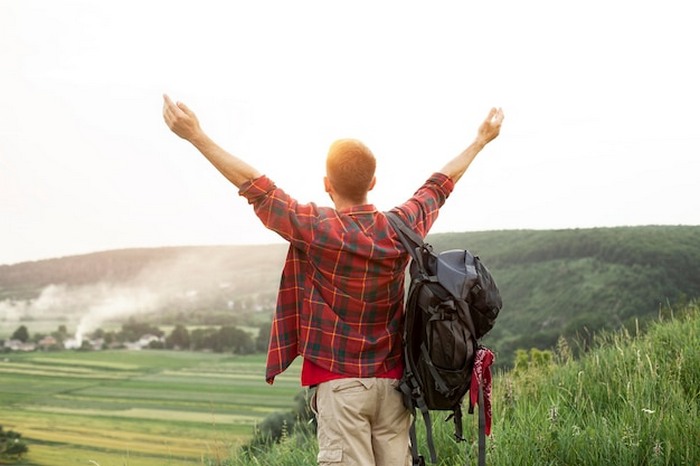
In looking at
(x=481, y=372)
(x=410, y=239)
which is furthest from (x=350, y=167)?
(x=481, y=372)

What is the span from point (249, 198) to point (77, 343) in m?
45.3

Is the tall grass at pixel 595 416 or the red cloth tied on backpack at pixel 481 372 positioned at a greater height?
the red cloth tied on backpack at pixel 481 372

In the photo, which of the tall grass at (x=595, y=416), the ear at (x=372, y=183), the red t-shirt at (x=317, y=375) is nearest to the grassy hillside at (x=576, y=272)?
the tall grass at (x=595, y=416)

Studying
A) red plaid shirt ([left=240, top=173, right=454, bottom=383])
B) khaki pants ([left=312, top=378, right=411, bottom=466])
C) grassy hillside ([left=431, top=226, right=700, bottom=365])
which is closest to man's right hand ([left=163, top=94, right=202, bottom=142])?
red plaid shirt ([left=240, top=173, right=454, bottom=383])

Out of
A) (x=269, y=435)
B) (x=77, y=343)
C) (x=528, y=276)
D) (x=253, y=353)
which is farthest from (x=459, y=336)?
(x=77, y=343)

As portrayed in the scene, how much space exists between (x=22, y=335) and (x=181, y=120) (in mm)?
43008

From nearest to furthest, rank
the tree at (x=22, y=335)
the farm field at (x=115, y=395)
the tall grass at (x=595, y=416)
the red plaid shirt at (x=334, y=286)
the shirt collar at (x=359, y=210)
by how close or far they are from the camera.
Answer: the red plaid shirt at (x=334, y=286) → the shirt collar at (x=359, y=210) → the tall grass at (x=595, y=416) → the farm field at (x=115, y=395) → the tree at (x=22, y=335)

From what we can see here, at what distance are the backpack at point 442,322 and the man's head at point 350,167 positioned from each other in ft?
0.80

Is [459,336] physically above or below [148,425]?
above

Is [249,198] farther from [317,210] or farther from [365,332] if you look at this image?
[365,332]

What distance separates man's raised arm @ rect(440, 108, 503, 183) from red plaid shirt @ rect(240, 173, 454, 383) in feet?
Result: 2.43

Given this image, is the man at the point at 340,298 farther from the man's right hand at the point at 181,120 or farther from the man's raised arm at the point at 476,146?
the man's raised arm at the point at 476,146

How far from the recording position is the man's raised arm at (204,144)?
3.25 m

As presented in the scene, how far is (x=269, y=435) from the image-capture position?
6316 mm
